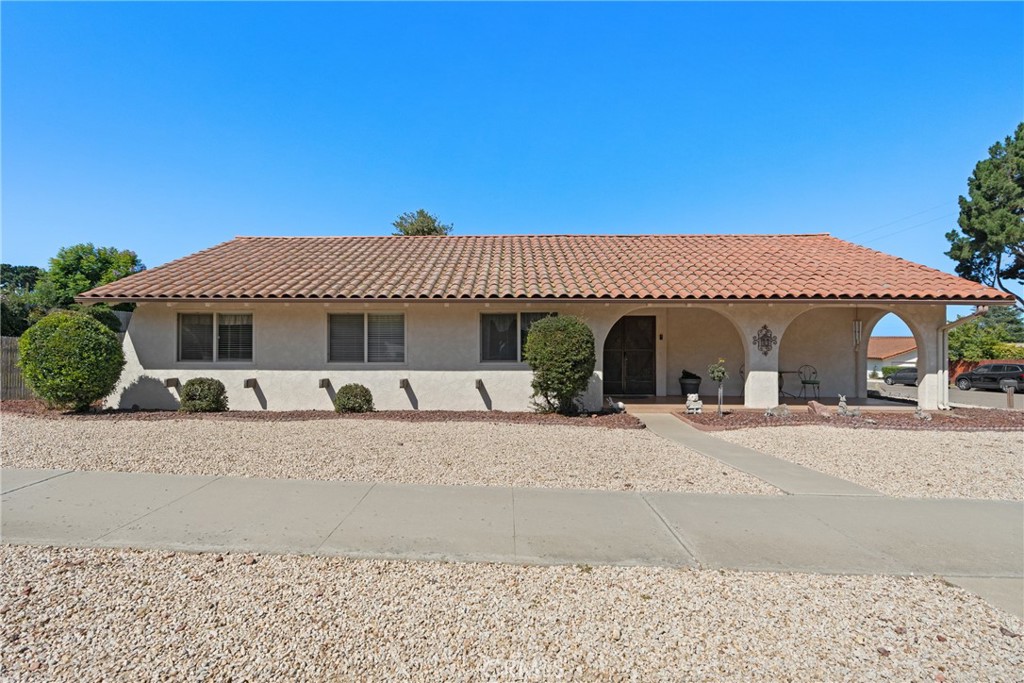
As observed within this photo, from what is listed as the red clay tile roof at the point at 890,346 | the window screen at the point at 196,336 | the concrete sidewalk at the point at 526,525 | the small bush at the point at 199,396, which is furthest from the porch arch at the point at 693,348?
the red clay tile roof at the point at 890,346

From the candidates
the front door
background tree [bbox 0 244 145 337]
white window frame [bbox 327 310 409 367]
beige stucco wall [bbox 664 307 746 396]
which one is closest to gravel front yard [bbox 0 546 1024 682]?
white window frame [bbox 327 310 409 367]

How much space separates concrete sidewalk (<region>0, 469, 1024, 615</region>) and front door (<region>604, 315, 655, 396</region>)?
8.85m

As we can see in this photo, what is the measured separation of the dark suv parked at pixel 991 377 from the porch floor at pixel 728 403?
54.1 feet

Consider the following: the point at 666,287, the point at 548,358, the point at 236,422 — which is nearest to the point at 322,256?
the point at 236,422

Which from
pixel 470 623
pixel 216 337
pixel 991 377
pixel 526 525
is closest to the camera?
pixel 470 623

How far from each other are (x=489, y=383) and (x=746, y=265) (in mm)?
7878

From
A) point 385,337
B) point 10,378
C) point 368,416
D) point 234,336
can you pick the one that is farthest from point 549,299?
point 10,378

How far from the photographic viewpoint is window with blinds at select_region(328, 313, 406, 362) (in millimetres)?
11945

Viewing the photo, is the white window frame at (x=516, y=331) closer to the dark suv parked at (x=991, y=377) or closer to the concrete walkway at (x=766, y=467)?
the concrete walkway at (x=766, y=467)

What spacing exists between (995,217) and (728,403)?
1213 inches

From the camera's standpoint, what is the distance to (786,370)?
14180 mm

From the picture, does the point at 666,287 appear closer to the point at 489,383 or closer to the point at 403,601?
the point at 489,383

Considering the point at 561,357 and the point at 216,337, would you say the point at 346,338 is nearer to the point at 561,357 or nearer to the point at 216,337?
the point at 216,337

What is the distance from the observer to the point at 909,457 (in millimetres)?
7391
